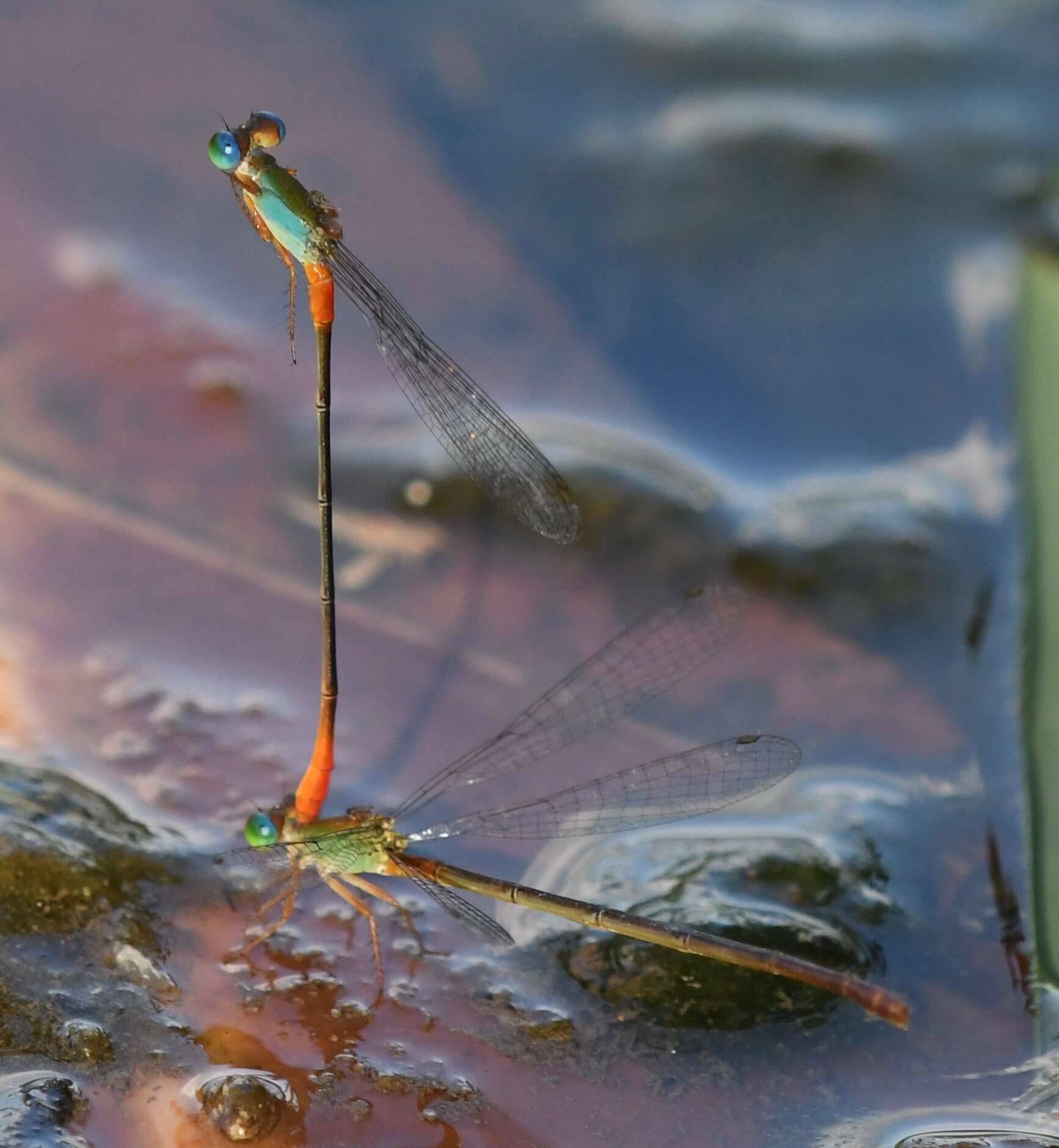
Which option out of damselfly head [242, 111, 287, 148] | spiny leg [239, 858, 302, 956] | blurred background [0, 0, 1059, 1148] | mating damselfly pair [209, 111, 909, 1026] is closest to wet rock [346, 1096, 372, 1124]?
blurred background [0, 0, 1059, 1148]

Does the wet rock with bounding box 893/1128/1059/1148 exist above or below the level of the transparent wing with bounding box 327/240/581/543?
below

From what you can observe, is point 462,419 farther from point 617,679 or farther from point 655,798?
point 655,798

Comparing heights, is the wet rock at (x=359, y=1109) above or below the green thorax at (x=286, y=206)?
below

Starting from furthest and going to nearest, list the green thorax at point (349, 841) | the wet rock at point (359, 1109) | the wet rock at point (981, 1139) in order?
the green thorax at point (349, 841)
the wet rock at point (981, 1139)
the wet rock at point (359, 1109)

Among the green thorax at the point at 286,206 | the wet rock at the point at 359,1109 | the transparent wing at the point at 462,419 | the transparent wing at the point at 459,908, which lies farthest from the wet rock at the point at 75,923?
the green thorax at the point at 286,206

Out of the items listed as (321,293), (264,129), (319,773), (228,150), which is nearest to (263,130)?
(264,129)

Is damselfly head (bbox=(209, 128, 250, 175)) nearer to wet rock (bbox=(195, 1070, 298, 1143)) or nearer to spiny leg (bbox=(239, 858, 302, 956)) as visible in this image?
spiny leg (bbox=(239, 858, 302, 956))

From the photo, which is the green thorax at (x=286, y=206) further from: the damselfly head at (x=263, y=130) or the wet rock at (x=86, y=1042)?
the wet rock at (x=86, y=1042)

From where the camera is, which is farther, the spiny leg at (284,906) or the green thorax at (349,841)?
the green thorax at (349,841)

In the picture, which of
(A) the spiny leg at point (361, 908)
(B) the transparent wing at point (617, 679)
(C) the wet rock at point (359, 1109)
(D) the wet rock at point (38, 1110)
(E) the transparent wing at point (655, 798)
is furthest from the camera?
(B) the transparent wing at point (617, 679)
